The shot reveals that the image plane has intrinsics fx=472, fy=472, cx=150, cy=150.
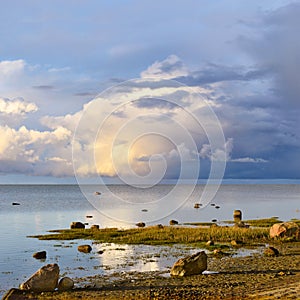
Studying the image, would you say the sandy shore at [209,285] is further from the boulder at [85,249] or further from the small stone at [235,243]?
the boulder at [85,249]

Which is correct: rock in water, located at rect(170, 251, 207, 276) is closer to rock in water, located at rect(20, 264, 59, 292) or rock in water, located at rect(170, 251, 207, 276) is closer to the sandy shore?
the sandy shore

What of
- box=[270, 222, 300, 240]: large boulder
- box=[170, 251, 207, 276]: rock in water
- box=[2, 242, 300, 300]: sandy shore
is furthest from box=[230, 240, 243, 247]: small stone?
box=[170, 251, 207, 276]: rock in water

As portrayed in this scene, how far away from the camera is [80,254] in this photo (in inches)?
2071

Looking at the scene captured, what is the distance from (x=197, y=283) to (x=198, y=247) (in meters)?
21.4

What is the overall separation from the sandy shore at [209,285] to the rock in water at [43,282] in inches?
32.8

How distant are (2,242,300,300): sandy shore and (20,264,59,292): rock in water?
832 mm

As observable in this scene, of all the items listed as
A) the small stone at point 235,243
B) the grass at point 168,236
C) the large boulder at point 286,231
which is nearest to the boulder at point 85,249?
the grass at point 168,236

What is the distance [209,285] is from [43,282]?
38.3 ft

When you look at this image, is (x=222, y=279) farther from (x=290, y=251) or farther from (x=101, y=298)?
(x=290, y=251)

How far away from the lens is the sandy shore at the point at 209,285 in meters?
30.1

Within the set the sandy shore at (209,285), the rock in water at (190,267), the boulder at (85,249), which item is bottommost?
the boulder at (85,249)

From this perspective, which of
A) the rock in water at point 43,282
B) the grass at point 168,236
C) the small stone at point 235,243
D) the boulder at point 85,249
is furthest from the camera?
the grass at point 168,236

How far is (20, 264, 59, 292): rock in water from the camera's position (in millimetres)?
32844

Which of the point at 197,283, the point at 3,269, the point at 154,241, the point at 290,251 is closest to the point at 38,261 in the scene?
the point at 3,269
